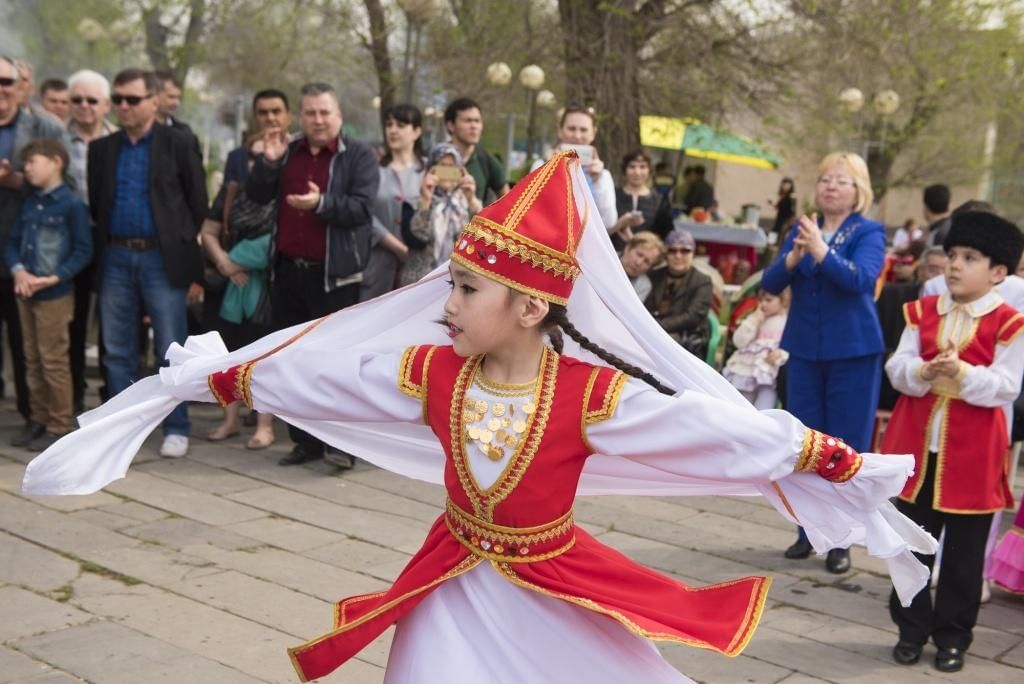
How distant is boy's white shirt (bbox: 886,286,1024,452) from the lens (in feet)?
15.2

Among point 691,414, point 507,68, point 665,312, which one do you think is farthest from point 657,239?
point 507,68

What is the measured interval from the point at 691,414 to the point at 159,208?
16.2 feet

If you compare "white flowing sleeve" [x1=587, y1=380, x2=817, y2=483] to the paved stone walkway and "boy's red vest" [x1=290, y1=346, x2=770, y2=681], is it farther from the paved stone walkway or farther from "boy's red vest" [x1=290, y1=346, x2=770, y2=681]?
the paved stone walkway

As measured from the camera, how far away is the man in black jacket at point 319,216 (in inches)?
276

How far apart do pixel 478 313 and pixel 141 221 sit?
4.67m

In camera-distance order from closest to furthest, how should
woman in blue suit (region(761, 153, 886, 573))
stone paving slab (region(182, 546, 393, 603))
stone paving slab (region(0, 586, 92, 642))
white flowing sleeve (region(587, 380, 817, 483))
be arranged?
white flowing sleeve (region(587, 380, 817, 483)) → stone paving slab (region(0, 586, 92, 642)) → stone paving slab (region(182, 546, 393, 603)) → woman in blue suit (region(761, 153, 886, 573))

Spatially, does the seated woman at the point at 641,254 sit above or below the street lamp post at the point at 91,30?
below

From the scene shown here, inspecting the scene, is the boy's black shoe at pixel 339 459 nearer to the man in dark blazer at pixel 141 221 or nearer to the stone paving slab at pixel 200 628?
the man in dark blazer at pixel 141 221

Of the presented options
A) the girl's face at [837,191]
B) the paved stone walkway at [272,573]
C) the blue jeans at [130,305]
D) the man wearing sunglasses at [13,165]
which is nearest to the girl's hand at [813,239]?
the girl's face at [837,191]

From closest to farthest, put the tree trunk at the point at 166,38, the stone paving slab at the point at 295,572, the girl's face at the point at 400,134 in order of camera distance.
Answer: the stone paving slab at the point at 295,572 < the girl's face at the point at 400,134 < the tree trunk at the point at 166,38

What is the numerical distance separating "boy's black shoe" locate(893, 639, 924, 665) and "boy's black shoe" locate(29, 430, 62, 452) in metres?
5.01

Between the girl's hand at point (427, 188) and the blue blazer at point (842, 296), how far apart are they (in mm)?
2347

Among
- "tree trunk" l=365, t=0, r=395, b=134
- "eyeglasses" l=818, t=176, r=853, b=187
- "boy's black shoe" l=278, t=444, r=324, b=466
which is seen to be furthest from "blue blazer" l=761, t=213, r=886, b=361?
"tree trunk" l=365, t=0, r=395, b=134

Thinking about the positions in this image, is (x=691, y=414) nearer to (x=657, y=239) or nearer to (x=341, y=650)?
(x=341, y=650)
